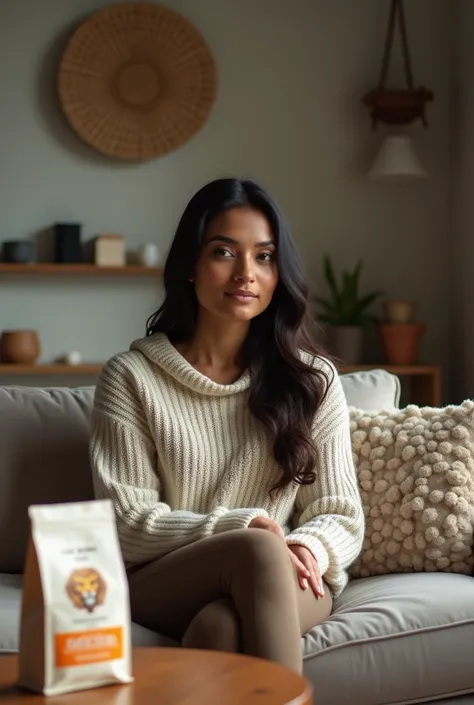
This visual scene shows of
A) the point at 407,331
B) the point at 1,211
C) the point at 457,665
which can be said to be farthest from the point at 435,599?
the point at 1,211

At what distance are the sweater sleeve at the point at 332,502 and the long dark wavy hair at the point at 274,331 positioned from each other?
0.03m

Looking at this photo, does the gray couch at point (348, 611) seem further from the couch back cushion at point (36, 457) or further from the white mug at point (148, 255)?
the white mug at point (148, 255)

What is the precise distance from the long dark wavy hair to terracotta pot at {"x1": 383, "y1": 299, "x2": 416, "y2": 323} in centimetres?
218

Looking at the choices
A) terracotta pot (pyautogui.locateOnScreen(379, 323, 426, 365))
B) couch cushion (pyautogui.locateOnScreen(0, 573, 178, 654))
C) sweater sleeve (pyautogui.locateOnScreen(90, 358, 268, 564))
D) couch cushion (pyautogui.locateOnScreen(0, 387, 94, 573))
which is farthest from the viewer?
terracotta pot (pyautogui.locateOnScreen(379, 323, 426, 365))

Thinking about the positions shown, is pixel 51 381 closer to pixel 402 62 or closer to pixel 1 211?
pixel 1 211

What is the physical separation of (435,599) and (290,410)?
0.44m

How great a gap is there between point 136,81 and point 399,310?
1.33 metres

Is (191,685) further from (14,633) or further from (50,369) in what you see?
(50,369)

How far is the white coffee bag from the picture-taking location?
131 centimetres

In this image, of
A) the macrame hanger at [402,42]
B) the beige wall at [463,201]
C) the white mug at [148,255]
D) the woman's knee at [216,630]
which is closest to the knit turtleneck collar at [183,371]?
the woman's knee at [216,630]

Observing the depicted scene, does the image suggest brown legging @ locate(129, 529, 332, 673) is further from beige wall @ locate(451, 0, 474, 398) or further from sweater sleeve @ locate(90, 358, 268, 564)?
beige wall @ locate(451, 0, 474, 398)

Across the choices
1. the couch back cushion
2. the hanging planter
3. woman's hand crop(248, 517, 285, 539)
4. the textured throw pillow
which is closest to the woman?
woman's hand crop(248, 517, 285, 539)

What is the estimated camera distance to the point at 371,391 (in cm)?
266

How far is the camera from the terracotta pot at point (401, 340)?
450cm
